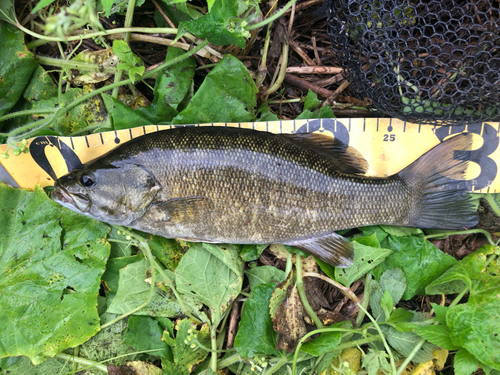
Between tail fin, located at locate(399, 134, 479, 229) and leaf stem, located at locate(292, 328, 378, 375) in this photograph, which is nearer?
leaf stem, located at locate(292, 328, 378, 375)

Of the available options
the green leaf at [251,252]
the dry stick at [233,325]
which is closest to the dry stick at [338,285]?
the green leaf at [251,252]

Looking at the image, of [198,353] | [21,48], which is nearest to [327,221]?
[198,353]

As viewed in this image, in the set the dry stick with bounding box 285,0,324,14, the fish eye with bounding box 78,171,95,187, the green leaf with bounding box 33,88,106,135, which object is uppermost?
the dry stick with bounding box 285,0,324,14

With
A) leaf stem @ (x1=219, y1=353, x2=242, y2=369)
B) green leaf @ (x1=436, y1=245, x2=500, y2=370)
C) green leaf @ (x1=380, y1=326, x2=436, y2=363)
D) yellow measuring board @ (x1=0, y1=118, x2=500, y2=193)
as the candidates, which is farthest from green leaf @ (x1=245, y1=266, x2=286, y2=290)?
green leaf @ (x1=436, y1=245, x2=500, y2=370)

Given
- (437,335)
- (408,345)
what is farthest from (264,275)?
(437,335)

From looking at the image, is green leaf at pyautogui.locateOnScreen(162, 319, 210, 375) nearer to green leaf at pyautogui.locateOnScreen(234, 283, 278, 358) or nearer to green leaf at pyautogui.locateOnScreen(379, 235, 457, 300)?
green leaf at pyautogui.locateOnScreen(234, 283, 278, 358)

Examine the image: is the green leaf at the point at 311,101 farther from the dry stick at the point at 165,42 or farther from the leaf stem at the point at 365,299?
the leaf stem at the point at 365,299

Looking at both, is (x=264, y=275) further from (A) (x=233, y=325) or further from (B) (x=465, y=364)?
(B) (x=465, y=364)
